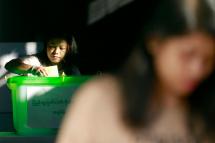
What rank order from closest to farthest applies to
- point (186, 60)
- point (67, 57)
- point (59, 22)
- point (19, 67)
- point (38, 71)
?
1. point (186, 60)
2. point (38, 71)
3. point (67, 57)
4. point (19, 67)
5. point (59, 22)

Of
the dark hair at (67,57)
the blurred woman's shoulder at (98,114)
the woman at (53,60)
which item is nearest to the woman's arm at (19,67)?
the woman at (53,60)

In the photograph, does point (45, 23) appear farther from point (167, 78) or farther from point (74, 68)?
point (167, 78)

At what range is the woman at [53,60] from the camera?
17.5 feet

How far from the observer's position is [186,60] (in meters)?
1.00

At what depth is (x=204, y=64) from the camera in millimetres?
1004

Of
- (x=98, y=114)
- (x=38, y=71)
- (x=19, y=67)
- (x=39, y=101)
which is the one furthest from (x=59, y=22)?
(x=98, y=114)

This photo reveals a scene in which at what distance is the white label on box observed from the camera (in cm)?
498

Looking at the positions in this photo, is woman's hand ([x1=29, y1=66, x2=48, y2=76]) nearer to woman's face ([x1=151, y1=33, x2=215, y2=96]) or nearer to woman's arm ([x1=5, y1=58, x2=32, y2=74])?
woman's arm ([x1=5, y1=58, x2=32, y2=74])

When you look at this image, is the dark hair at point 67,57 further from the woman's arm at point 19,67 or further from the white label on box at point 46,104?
the white label on box at point 46,104

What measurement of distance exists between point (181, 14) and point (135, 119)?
0.20 m

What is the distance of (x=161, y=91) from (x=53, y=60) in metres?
4.33

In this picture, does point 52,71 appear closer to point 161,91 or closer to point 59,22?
point 59,22

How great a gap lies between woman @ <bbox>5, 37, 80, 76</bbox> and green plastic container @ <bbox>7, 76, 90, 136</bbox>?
252 mm

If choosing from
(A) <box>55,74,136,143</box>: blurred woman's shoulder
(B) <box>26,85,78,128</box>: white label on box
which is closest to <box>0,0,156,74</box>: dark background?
(B) <box>26,85,78,128</box>: white label on box
